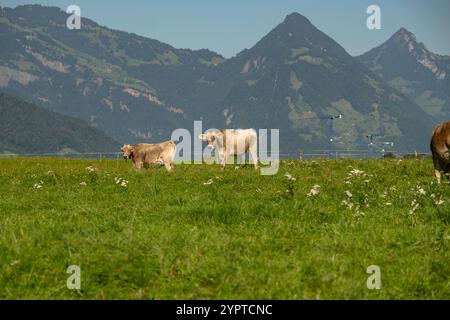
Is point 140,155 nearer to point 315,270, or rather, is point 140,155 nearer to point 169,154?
point 169,154

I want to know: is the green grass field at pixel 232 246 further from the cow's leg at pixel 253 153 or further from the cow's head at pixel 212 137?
the cow's head at pixel 212 137

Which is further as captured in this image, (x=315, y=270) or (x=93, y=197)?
(x=93, y=197)

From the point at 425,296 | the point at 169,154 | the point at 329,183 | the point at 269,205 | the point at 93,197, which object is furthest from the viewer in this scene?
the point at 169,154

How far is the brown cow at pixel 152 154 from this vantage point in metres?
34.6

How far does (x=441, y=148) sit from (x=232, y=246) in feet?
43.9

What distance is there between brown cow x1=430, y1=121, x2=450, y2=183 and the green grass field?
4.85 metres

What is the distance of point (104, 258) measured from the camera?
980cm

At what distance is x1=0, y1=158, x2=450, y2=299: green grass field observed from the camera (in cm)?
901

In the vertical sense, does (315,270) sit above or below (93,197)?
below

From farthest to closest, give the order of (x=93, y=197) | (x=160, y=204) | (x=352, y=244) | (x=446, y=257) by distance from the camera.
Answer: (x=93, y=197) < (x=160, y=204) < (x=352, y=244) < (x=446, y=257)

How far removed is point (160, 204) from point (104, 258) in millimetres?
6232

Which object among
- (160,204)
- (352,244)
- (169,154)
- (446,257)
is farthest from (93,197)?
(169,154)

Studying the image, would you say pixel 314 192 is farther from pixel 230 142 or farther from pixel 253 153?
pixel 230 142

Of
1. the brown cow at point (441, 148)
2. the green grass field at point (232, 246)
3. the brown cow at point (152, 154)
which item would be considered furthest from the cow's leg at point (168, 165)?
the green grass field at point (232, 246)
